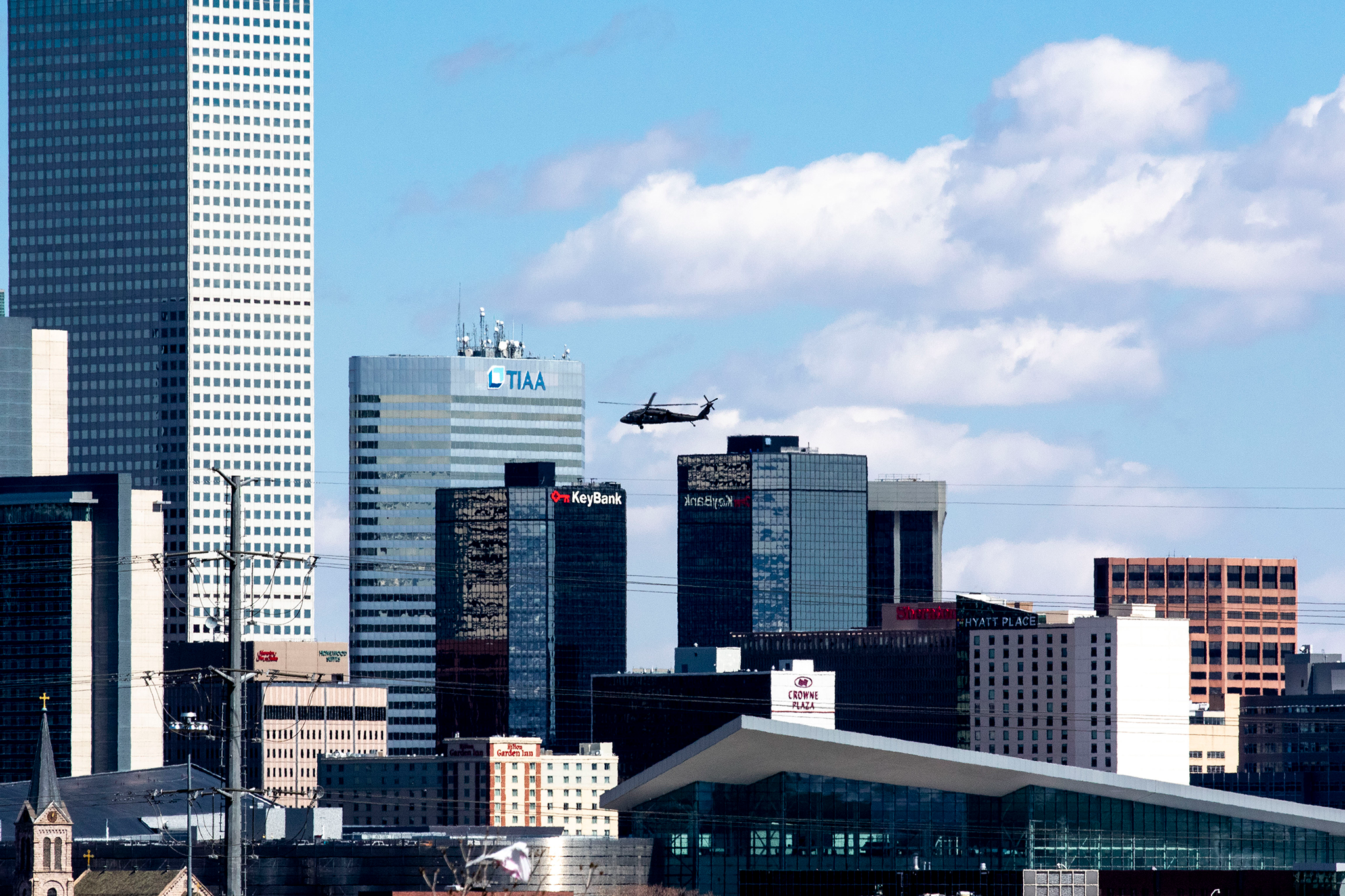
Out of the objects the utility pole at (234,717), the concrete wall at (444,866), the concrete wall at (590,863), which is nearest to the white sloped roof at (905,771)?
the concrete wall at (590,863)

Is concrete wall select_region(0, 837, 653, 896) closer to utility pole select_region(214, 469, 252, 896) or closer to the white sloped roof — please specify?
the white sloped roof

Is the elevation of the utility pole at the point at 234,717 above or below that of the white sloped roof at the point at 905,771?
above

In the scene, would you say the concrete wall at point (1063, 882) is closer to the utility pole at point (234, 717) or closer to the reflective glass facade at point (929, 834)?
the reflective glass facade at point (929, 834)

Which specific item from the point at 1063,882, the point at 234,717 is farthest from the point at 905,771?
the point at 234,717

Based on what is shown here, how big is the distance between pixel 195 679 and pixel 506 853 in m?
139

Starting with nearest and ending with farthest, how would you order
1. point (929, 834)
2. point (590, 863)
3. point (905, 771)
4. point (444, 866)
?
1. point (905, 771)
2. point (929, 834)
3. point (444, 866)
4. point (590, 863)

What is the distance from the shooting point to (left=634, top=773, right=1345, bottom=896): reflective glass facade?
189 m

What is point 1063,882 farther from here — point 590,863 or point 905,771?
point 590,863

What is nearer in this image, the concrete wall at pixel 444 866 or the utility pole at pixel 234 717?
the utility pole at pixel 234 717

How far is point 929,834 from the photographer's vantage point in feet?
623

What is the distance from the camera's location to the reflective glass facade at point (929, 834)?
621 ft

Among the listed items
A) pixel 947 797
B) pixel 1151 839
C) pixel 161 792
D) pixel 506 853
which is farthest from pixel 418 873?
pixel 161 792

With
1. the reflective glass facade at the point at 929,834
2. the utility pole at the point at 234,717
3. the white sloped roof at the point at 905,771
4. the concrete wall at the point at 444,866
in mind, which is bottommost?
the concrete wall at the point at 444,866

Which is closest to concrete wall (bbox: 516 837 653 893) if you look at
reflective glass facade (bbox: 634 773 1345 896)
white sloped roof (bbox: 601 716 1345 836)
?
reflective glass facade (bbox: 634 773 1345 896)
